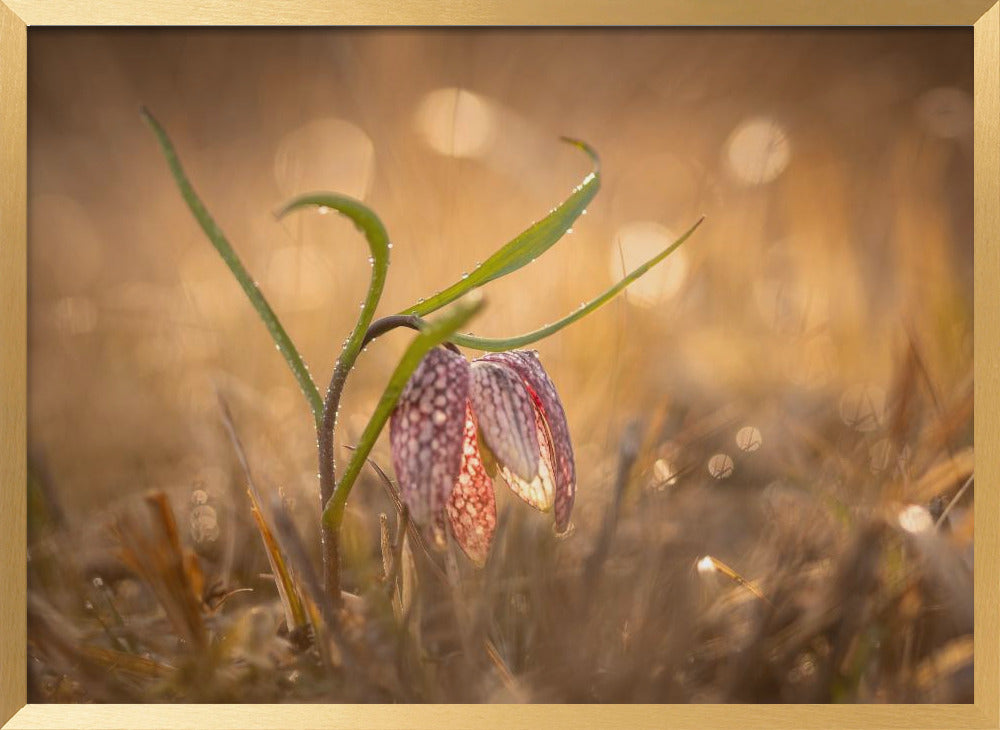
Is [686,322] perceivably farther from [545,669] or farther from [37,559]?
[37,559]

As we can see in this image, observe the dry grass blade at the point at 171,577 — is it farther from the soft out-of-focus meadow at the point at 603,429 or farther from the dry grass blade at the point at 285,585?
the dry grass blade at the point at 285,585

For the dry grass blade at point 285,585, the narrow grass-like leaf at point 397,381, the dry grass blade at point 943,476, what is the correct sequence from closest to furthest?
the narrow grass-like leaf at point 397,381 → the dry grass blade at point 285,585 → the dry grass blade at point 943,476

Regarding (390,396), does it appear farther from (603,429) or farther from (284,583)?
(603,429)

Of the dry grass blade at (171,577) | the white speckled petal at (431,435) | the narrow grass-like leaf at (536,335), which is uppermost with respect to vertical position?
the narrow grass-like leaf at (536,335)

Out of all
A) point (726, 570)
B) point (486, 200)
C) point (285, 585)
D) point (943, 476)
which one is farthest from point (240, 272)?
point (943, 476)

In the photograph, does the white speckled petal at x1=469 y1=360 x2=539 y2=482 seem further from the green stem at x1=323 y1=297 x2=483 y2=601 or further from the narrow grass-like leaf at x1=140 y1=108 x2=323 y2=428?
the narrow grass-like leaf at x1=140 y1=108 x2=323 y2=428

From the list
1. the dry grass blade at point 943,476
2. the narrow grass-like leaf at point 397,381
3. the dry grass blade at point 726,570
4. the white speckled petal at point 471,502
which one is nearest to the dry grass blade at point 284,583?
the narrow grass-like leaf at point 397,381
